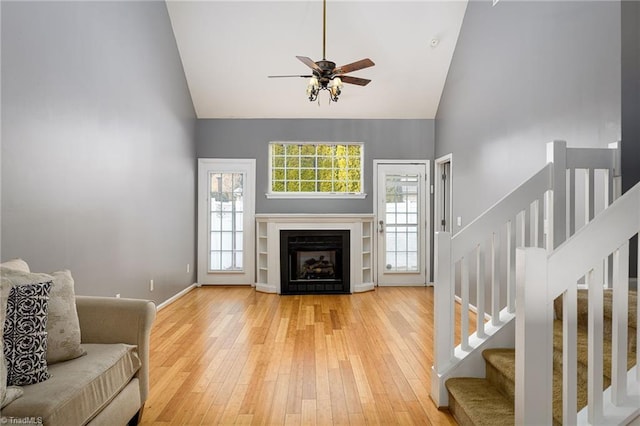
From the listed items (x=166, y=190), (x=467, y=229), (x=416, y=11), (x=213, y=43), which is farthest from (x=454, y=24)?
(x=166, y=190)

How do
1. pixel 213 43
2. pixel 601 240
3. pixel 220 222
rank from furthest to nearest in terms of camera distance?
pixel 220 222, pixel 213 43, pixel 601 240

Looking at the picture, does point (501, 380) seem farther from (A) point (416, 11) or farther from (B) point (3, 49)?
(A) point (416, 11)

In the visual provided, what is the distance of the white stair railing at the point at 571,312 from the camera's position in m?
1.54

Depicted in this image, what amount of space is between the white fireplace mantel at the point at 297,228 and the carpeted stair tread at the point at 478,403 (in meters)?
3.68

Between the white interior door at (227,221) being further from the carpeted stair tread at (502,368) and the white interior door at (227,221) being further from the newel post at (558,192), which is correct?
the newel post at (558,192)

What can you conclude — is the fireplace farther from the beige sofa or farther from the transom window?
the beige sofa

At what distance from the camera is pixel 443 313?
102 inches

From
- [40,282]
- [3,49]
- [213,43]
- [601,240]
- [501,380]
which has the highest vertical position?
[213,43]

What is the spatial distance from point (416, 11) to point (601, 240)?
442cm

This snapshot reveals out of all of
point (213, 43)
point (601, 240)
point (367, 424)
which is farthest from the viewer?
point (213, 43)

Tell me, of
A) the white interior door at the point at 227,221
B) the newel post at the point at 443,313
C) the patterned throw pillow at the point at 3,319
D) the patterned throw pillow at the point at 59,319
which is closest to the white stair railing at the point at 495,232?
the newel post at the point at 443,313

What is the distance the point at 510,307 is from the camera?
110 inches

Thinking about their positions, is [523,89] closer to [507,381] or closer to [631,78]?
[631,78]

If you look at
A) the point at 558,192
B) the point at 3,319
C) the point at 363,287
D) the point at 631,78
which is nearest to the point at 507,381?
the point at 558,192
